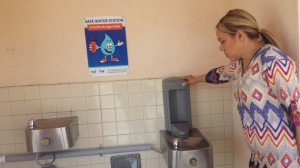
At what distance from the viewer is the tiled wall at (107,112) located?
1.95 m

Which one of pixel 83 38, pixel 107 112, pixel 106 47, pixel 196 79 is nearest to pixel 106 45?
pixel 106 47

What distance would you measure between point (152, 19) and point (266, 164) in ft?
3.89

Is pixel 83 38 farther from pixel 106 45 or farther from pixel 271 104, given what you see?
pixel 271 104

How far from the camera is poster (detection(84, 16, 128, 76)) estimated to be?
6.29ft

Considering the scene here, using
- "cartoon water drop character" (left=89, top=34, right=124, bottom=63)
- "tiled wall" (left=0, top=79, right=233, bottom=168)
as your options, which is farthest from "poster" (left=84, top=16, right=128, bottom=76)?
"tiled wall" (left=0, top=79, right=233, bottom=168)

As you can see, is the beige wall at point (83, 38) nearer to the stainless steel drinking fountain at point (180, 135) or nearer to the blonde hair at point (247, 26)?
the stainless steel drinking fountain at point (180, 135)

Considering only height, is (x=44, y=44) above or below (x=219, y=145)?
above

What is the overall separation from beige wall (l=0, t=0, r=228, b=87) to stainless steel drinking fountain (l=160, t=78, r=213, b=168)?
186 millimetres

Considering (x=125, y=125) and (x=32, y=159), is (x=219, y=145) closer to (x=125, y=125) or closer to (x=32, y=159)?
(x=125, y=125)

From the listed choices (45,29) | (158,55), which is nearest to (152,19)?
(158,55)

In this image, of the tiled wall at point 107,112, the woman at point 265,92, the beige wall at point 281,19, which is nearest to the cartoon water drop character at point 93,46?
the tiled wall at point 107,112

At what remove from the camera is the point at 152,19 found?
1.95 meters

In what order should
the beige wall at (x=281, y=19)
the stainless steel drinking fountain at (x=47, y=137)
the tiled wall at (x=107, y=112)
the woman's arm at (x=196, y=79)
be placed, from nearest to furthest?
the beige wall at (x=281, y=19) < the stainless steel drinking fountain at (x=47, y=137) < the woman's arm at (x=196, y=79) < the tiled wall at (x=107, y=112)

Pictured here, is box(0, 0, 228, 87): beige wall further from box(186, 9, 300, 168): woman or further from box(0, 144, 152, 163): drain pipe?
box(186, 9, 300, 168): woman
